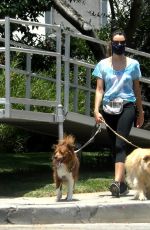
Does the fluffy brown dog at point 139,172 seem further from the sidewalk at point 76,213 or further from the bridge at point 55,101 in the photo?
the bridge at point 55,101

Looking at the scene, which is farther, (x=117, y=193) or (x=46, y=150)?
(x=46, y=150)

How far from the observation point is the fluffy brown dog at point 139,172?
782 centimetres

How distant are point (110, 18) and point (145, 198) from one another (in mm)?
9803

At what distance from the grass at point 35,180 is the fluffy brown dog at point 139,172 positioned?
1.39 meters

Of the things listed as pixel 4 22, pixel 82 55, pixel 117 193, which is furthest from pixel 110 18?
pixel 117 193

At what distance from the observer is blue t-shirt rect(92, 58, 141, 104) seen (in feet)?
27.4

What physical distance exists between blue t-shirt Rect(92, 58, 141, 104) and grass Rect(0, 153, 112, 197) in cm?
168

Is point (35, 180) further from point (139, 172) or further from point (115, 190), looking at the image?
point (139, 172)

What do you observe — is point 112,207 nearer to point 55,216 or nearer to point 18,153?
point 55,216

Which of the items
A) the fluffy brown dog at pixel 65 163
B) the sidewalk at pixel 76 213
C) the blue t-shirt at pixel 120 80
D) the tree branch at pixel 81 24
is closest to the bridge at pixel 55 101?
the fluffy brown dog at pixel 65 163

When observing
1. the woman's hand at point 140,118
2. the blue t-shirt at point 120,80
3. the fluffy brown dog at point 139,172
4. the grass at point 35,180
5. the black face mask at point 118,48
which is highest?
the black face mask at point 118,48

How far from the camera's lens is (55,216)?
301 inches

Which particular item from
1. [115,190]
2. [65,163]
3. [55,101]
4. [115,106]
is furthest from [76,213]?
[55,101]

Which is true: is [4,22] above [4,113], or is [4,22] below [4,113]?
above
